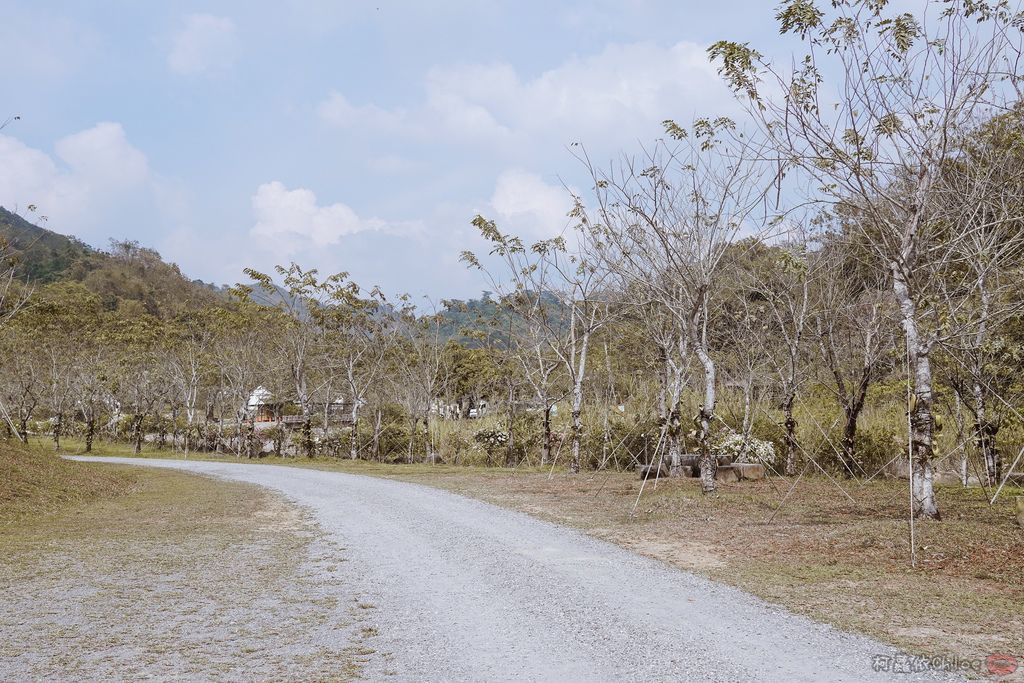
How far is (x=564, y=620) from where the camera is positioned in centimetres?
689

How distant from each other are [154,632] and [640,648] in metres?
4.51

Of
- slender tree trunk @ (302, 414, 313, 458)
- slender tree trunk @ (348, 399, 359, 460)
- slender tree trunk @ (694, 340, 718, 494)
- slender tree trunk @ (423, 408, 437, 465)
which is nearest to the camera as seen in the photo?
slender tree trunk @ (694, 340, 718, 494)

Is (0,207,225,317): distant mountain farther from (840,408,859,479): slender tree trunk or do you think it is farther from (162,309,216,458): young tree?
(840,408,859,479): slender tree trunk

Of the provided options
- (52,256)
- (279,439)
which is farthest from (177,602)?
(52,256)

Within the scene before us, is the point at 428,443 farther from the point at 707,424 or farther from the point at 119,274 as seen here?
the point at 119,274

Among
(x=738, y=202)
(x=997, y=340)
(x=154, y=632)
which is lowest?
(x=154, y=632)

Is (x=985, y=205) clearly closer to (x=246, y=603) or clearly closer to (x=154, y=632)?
(x=246, y=603)

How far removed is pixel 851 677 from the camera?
530 centimetres

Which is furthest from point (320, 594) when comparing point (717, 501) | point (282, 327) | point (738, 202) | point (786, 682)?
point (282, 327)

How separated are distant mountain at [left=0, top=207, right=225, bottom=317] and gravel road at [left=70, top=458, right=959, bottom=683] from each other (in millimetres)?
56101

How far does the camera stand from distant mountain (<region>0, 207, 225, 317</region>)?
211ft

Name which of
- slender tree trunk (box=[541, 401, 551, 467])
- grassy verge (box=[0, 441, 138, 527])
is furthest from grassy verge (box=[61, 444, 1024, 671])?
grassy verge (box=[0, 441, 138, 527])

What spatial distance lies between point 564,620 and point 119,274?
250 feet

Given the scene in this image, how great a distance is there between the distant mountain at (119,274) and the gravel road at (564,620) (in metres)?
56.1
